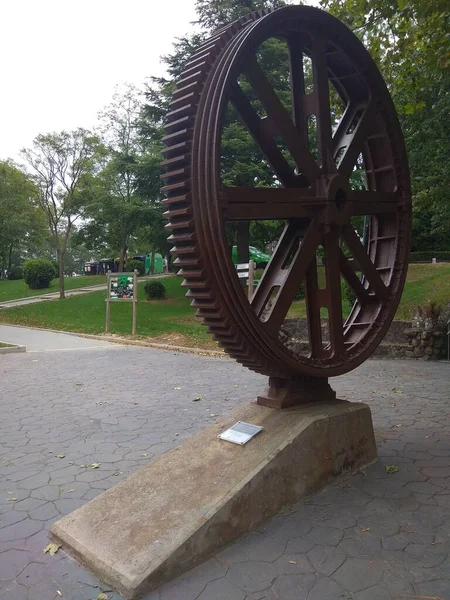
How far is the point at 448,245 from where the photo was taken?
31672 mm

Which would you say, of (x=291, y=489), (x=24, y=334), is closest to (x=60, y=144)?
(x=24, y=334)

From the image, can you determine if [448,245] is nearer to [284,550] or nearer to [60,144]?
[60,144]

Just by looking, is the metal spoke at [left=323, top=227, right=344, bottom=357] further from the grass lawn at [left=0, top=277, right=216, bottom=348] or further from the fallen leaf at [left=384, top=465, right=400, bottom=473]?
the grass lawn at [left=0, top=277, right=216, bottom=348]

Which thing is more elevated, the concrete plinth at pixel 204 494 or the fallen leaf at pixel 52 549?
the concrete plinth at pixel 204 494

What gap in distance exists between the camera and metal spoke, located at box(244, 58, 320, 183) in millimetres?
4273

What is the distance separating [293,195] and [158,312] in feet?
58.1

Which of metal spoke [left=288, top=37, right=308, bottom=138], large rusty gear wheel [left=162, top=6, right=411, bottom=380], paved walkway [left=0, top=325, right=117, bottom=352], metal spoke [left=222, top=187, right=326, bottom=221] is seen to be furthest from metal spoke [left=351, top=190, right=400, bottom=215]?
paved walkway [left=0, top=325, right=117, bottom=352]

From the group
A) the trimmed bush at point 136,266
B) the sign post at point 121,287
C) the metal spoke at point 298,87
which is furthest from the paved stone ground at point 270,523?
the trimmed bush at point 136,266

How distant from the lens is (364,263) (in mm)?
4973

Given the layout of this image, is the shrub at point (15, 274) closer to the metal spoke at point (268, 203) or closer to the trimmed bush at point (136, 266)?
the trimmed bush at point (136, 266)

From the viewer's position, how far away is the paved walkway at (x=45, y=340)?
1456 cm

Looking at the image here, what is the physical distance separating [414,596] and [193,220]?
2678 mm

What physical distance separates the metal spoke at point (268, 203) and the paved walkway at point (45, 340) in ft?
35.7

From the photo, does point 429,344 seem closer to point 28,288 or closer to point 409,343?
point 409,343
